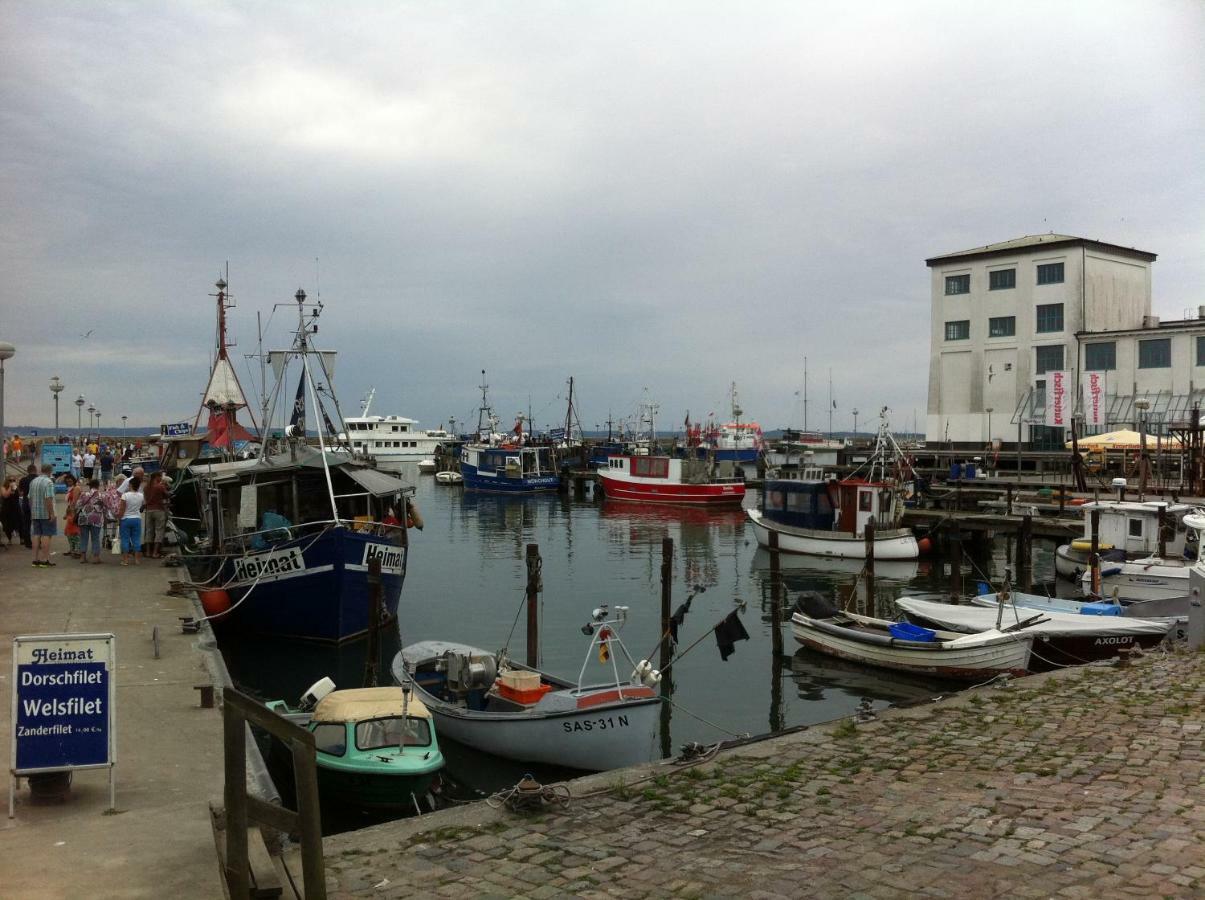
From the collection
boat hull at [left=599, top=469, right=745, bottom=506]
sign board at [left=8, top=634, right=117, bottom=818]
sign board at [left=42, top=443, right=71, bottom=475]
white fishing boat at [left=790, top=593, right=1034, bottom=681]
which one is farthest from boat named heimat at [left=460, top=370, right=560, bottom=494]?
sign board at [left=8, top=634, right=117, bottom=818]

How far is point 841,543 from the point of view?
39938 millimetres

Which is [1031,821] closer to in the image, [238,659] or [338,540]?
[338,540]

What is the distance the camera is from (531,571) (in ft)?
63.8

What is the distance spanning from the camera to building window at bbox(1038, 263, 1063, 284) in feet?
193

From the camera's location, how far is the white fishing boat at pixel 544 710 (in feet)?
44.3

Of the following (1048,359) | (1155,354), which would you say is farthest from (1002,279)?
(1155,354)

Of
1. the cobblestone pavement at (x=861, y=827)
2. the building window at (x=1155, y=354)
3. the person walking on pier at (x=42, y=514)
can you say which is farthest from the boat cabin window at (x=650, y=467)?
the cobblestone pavement at (x=861, y=827)

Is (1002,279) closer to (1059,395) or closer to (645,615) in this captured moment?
(1059,395)

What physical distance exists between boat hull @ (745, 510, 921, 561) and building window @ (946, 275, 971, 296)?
28.9 metres

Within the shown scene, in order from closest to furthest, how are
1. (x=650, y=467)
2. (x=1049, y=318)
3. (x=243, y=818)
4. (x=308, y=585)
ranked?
(x=243, y=818) < (x=308, y=585) < (x=1049, y=318) < (x=650, y=467)

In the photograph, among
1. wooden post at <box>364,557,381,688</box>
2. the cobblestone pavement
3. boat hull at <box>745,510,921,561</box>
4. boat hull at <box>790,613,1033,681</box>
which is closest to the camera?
the cobblestone pavement

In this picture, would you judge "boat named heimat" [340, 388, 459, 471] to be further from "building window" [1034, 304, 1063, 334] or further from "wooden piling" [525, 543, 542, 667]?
"wooden piling" [525, 543, 542, 667]

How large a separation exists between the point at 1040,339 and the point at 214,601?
172 feet

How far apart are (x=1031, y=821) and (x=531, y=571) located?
11848mm
